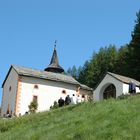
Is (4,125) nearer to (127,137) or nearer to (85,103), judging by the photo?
(85,103)

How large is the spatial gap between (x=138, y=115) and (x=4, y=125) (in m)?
10.1

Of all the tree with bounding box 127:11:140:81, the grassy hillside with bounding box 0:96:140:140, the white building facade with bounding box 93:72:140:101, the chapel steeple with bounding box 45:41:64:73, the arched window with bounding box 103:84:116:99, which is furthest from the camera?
the chapel steeple with bounding box 45:41:64:73

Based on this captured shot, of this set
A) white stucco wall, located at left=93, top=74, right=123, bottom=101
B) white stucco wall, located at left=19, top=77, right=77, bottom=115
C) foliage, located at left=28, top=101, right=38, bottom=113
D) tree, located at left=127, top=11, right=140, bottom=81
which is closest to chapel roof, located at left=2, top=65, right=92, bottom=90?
white stucco wall, located at left=19, top=77, right=77, bottom=115

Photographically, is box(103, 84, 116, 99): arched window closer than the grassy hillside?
No

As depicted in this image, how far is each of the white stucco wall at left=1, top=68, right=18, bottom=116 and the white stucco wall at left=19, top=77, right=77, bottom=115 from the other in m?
1.11

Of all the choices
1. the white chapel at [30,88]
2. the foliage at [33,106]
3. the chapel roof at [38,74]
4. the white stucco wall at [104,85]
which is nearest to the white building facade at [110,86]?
the white stucco wall at [104,85]

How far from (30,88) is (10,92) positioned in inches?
110

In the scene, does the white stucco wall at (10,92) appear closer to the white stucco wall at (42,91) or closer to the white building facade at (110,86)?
the white stucco wall at (42,91)

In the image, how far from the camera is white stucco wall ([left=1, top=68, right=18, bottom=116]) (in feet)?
211

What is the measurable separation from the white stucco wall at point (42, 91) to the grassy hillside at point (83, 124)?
1083 inches

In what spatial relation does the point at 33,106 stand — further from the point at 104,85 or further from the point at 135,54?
the point at 135,54

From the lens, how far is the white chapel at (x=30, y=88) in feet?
209

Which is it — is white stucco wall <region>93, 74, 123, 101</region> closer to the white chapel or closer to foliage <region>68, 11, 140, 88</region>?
the white chapel

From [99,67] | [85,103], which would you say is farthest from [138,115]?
[99,67]
